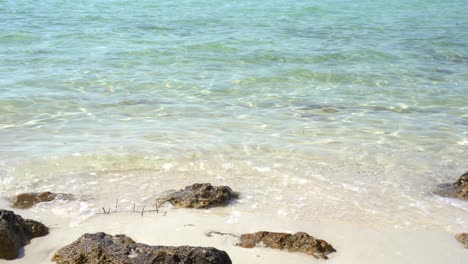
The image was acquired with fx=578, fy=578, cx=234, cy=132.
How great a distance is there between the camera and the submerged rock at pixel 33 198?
4739 millimetres

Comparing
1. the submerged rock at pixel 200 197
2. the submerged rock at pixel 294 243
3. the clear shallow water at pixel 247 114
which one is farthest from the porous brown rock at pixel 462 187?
the submerged rock at pixel 200 197

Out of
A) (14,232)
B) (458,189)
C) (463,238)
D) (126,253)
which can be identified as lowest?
(458,189)

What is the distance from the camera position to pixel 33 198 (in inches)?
191

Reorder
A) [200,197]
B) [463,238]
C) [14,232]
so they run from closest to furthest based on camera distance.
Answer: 1. [14,232]
2. [463,238]
3. [200,197]

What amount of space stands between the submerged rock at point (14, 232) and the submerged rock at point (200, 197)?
3.52ft

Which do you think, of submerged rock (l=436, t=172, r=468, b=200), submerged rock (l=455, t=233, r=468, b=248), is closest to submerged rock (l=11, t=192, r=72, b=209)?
submerged rock (l=455, t=233, r=468, b=248)

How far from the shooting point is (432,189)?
5312 millimetres

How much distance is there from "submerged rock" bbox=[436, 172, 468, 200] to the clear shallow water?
0.17m

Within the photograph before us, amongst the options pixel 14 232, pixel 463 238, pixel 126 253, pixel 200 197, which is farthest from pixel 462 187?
pixel 14 232

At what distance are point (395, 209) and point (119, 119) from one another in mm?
4205

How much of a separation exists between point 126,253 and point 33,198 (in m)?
1.98

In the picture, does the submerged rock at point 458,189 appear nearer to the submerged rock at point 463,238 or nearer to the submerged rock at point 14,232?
the submerged rock at point 463,238

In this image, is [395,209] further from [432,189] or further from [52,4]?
[52,4]

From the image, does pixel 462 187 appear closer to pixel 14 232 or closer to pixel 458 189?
pixel 458 189
